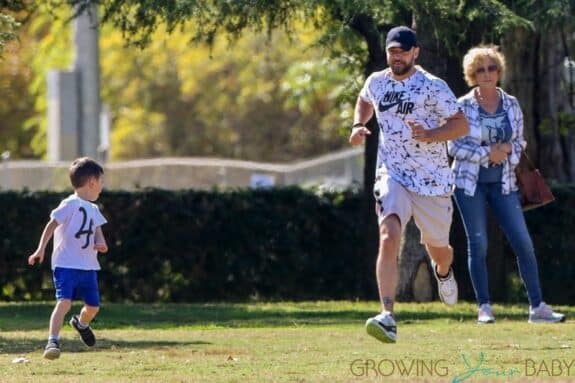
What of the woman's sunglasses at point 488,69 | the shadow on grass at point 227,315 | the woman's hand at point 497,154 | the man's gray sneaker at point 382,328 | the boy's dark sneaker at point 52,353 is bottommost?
the shadow on grass at point 227,315

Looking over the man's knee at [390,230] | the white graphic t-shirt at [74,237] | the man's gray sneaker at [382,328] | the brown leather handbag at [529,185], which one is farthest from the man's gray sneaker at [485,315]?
the white graphic t-shirt at [74,237]

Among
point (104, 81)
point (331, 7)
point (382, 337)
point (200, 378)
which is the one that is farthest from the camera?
point (104, 81)

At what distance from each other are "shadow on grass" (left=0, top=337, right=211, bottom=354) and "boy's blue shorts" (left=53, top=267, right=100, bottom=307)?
406 mm

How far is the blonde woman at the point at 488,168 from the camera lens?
11.3m

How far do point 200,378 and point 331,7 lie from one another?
5.66 m

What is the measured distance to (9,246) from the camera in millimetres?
15984

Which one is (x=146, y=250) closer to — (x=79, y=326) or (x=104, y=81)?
(x=79, y=326)

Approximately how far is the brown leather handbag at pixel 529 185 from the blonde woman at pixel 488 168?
6.5 inches

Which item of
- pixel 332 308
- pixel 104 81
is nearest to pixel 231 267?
pixel 332 308

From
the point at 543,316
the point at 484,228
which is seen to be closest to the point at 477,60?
the point at 484,228

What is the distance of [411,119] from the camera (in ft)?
30.6

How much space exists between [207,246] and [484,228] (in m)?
5.10

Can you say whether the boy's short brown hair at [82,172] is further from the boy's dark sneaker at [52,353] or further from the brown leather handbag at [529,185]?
the brown leather handbag at [529,185]

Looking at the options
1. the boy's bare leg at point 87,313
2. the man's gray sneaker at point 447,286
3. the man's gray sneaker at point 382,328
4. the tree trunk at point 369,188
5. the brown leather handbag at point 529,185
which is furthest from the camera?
the tree trunk at point 369,188
